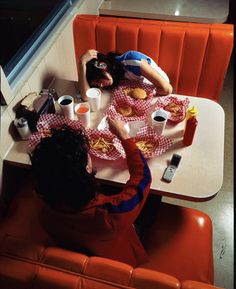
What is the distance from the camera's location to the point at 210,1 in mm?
2352

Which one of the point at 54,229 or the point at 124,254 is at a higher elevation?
the point at 54,229

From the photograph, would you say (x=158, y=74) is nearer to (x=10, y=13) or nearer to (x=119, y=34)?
(x=119, y=34)

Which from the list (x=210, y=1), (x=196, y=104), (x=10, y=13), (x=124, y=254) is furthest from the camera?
(x=10, y=13)

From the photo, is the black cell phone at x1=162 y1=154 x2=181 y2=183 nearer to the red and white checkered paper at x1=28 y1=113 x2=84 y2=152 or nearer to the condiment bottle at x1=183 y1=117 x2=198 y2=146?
the condiment bottle at x1=183 y1=117 x2=198 y2=146

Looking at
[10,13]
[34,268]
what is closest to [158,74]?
[34,268]

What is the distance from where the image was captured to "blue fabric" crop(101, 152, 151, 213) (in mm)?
996

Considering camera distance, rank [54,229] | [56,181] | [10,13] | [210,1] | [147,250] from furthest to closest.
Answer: [10,13] < [210,1] < [147,250] < [54,229] < [56,181]

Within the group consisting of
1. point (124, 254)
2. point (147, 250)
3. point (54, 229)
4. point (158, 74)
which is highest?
point (158, 74)

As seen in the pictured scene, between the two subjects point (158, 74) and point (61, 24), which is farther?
point (61, 24)

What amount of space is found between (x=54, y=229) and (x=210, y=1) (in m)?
2.21

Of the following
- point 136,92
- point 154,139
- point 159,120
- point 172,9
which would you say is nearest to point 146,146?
point 154,139

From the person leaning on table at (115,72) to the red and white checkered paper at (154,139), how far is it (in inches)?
13.3

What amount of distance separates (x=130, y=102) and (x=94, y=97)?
0.19m

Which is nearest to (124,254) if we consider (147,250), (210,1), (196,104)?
(147,250)
